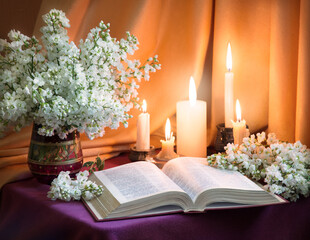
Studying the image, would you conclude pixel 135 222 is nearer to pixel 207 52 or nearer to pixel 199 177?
pixel 199 177

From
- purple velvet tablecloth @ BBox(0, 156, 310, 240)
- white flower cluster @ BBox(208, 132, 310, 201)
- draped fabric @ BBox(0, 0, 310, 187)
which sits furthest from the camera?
draped fabric @ BBox(0, 0, 310, 187)

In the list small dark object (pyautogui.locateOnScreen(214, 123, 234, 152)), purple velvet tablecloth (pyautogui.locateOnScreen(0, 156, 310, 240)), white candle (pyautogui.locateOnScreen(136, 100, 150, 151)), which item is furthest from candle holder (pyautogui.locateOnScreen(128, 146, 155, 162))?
purple velvet tablecloth (pyautogui.locateOnScreen(0, 156, 310, 240))

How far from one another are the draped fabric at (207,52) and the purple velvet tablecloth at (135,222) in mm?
191

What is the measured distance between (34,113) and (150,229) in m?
0.40

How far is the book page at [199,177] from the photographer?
121 centimetres

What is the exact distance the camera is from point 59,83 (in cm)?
123

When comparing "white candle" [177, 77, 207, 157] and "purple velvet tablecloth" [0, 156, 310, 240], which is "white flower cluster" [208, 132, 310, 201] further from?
"white candle" [177, 77, 207, 157]

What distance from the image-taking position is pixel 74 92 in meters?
1.22

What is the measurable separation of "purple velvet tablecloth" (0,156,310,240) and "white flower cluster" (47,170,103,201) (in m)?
0.02

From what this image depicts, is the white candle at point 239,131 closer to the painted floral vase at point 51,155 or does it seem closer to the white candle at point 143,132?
the white candle at point 143,132

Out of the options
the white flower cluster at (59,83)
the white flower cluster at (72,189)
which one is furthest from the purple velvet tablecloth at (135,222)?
the white flower cluster at (59,83)

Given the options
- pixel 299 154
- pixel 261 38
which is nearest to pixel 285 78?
pixel 261 38

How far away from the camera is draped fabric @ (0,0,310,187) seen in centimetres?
153

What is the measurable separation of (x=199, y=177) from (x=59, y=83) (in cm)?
42
